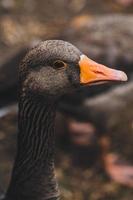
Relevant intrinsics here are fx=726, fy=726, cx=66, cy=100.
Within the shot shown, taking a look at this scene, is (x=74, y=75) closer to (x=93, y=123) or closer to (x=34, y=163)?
(x=34, y=163)

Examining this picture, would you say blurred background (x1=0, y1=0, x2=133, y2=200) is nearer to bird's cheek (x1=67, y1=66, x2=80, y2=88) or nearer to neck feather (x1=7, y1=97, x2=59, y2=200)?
neck feather (x1=7, y1=97, x2=59, y2=200)

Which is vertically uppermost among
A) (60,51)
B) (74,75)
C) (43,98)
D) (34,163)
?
(60,51)

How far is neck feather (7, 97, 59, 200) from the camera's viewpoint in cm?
478

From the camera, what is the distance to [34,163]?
193 inches

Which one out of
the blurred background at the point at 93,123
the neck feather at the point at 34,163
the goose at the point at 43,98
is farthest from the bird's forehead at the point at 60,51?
the blurred background at the point at 93,123

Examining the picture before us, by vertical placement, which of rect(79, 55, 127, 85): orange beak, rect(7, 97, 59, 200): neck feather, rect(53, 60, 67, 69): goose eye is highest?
rect(53, 60, 67, 69): goose eye

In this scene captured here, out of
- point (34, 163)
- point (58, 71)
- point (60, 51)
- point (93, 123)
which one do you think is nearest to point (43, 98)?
point (58, 71)

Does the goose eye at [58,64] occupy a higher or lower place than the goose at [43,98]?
higher

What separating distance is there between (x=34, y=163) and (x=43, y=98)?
0.55 m

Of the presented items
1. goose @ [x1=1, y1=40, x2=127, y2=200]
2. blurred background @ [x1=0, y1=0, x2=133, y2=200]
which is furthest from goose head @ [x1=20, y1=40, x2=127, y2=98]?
blurred background @ [x1=0, y1=0, x2=133, y2=200]

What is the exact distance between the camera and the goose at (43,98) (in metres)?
4.46

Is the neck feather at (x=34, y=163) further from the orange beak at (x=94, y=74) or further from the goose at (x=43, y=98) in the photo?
the orange beak at (x=94, y=74)

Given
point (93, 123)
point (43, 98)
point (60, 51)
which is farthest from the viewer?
point (93, 123)

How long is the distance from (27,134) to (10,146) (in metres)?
1.67
